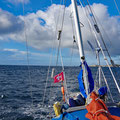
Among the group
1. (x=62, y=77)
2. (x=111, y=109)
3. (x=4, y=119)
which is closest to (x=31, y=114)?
(x=4, y=119)

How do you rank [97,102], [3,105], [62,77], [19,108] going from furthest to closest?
[3,105] < [19,108] < [62,77] < [97,102]

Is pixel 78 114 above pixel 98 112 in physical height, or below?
below

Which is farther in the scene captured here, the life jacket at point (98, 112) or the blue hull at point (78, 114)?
the blue hull at point (78, 114)

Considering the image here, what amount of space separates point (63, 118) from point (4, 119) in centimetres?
1180

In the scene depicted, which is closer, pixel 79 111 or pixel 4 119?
pixel 79 111

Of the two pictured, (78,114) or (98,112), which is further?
(78,114)

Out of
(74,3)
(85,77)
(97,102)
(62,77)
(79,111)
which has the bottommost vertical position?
(79,111)

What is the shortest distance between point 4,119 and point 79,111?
481 inches

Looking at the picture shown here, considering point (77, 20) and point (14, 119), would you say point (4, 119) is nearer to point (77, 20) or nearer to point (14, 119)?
point (14, 119)

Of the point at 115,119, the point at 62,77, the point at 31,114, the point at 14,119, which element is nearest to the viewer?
the point at 115,119

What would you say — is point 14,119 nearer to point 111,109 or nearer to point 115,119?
point 111,109

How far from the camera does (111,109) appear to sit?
7.02 meters

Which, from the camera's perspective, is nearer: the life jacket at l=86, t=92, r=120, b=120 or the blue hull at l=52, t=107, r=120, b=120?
the life jacket at l=86, t=92, r=120, b=120

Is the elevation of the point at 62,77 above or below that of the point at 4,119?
above
